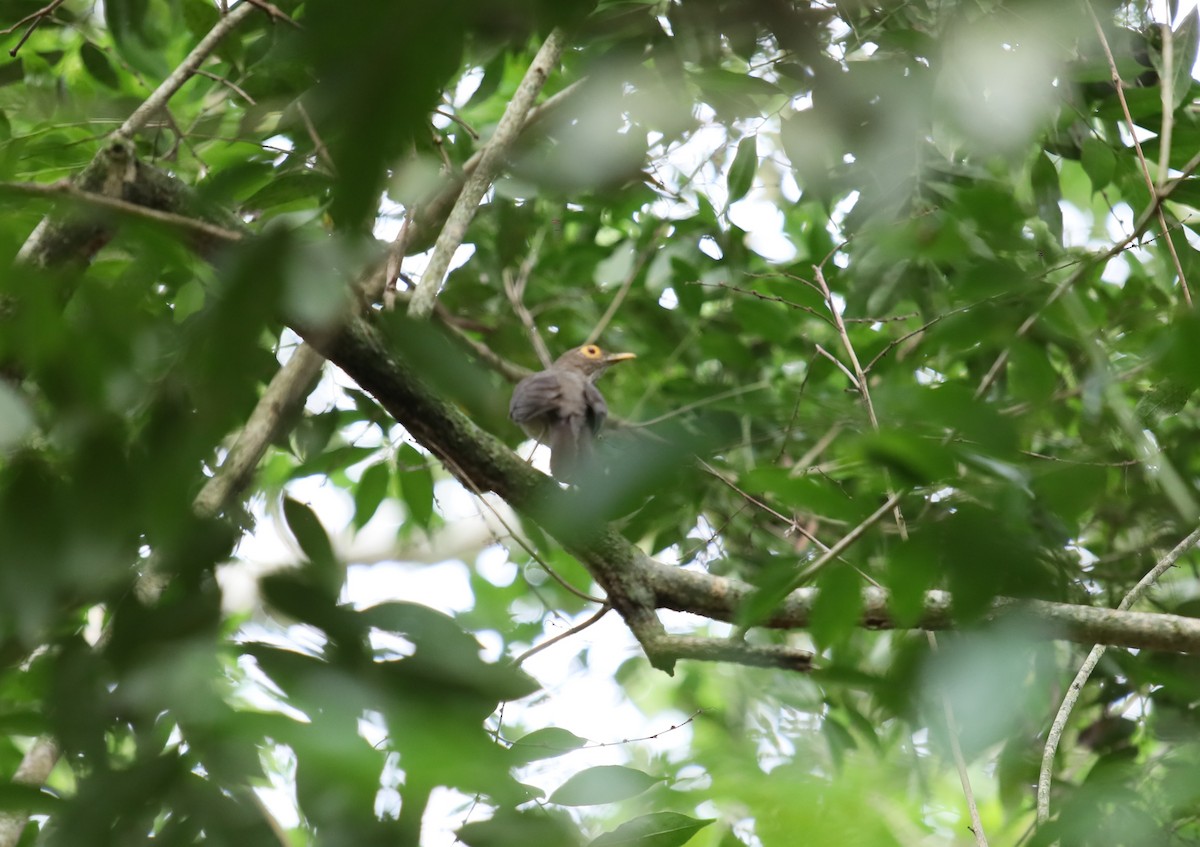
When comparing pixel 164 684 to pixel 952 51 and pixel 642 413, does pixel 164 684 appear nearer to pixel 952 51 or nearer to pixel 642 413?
pixel 952 51

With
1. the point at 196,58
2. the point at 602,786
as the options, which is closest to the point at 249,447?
the point at 602,786

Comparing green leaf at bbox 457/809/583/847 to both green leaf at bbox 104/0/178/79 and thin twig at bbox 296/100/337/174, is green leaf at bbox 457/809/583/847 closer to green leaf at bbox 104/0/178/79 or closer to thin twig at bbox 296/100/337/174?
thin twig at bbox 296/100/337/174

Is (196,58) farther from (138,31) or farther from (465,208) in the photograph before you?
(465,208)

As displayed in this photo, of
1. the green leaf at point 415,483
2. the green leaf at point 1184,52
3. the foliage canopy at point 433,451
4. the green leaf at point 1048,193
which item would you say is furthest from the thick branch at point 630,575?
the green leaf at point 1048,193

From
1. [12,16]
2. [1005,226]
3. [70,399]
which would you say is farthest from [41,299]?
[12,16]

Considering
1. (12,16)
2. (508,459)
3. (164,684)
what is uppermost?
(12,16)

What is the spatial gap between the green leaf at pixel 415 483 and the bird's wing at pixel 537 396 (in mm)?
696

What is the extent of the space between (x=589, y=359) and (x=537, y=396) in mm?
944

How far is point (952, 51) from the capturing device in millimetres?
1293

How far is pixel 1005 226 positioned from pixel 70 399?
1260 millimetres

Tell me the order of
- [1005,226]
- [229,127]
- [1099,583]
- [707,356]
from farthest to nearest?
[707,356] → [1099,583] → [229,127] → [1005,226]

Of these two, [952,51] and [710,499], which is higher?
[952,51]

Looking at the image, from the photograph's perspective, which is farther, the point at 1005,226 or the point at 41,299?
the point at 1005,226

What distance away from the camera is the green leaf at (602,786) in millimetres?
991
